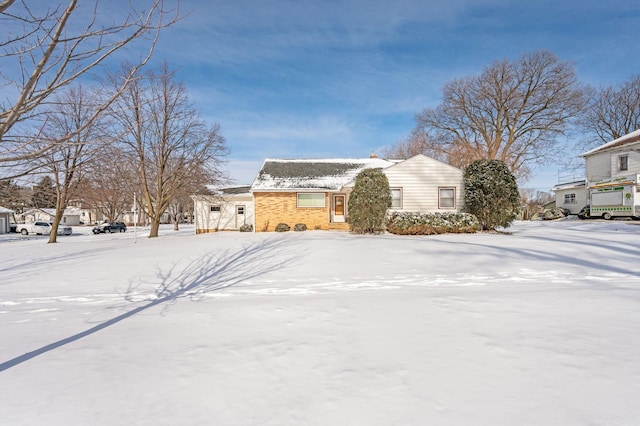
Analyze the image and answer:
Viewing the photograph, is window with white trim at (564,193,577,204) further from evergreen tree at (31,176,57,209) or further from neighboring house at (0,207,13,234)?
neighboring house at (0,207,13,234)

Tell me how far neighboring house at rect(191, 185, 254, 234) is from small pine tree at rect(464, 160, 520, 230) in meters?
15.8

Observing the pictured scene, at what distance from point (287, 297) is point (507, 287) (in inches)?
160

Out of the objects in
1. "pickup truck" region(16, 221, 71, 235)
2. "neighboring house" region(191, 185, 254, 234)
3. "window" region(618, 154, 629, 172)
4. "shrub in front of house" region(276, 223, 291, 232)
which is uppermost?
"window" region(618, 154, 629, 172)

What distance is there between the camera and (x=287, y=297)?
5488 mm

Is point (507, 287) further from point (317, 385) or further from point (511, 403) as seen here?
point (317, 385)

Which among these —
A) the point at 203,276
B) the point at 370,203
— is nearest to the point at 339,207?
the point at 370,203

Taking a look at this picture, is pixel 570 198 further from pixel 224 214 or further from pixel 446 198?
pixel 224 214

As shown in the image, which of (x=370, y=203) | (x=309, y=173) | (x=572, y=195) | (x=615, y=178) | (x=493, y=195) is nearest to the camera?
(x=370, y=203)

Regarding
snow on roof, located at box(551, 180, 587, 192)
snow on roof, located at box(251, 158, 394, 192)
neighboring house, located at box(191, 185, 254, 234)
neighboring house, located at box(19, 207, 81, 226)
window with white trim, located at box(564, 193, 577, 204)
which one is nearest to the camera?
snow on roof, located at box(251, 158, 394, 192)

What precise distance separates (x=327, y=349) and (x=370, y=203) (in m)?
11.8

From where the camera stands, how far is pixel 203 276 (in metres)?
7.48

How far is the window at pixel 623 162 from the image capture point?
2362 centimetres

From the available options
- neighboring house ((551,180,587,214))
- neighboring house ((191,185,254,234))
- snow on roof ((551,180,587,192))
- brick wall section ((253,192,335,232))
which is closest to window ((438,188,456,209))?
brick wall section ((253,192,335,232))

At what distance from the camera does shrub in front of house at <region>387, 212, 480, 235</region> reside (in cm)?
1519
